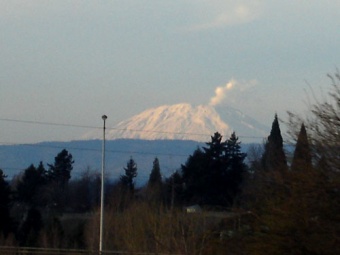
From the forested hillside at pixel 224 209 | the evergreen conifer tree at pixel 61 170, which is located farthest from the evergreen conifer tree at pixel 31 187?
the evergreen conifer tree at pixel 61 170

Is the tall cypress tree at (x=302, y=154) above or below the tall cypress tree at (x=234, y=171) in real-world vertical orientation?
below

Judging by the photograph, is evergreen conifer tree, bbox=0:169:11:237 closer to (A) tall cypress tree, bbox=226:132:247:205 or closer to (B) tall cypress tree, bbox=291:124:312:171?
(A) tall cypress tree, bbox=226:132:247:205

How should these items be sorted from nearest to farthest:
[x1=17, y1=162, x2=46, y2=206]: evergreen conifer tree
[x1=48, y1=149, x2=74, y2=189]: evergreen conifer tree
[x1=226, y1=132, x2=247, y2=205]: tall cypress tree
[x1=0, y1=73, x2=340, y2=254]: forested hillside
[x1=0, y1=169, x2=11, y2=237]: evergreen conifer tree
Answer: [x1=0, y1=73, x2=340, y2=254]: forested hillside
[x1=0, y1=169, x2=11, y2=237]: evergreen conifer tree
[x1=226, y1=132, x2=247, y2=205]: tall cypress tree
[x1=17, y1=162, x2=46, y2=206]: evergreen conifer tree
[x1=48, y1=149, x2=74, y2=189]: evergreen conifer tree

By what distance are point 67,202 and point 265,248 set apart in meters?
56.1

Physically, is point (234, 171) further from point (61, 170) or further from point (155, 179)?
point (61, 170)

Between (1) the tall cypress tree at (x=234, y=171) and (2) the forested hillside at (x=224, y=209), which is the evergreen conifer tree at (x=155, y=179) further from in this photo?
(1) the tall cypress tree at (x=234, y=171)

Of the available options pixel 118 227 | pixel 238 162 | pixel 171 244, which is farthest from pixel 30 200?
pixel 171 244

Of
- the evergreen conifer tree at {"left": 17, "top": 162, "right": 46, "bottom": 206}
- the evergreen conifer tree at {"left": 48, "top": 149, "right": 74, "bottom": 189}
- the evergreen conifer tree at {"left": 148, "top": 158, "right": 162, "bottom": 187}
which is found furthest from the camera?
the evergreen conifer tree at {"left": 48, "top": 149, "right": 74, "bottom": 189}

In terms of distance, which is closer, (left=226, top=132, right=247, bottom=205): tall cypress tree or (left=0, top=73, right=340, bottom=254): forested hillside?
(left=0, top=73, right=340, bottom=254): forested hillside

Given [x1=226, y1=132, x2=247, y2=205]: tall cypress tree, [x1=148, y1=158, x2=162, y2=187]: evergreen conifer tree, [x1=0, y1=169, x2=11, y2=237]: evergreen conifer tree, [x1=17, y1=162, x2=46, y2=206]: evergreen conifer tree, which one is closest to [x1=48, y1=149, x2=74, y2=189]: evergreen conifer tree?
[x1=17, y1=162, x2=46, y2=206]: evergreen conifer tree

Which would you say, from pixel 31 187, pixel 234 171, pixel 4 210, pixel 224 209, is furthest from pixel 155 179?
pixel 224 209

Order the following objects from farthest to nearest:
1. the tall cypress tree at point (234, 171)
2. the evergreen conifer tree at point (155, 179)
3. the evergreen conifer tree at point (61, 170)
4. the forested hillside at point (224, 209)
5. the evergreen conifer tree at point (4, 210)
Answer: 1. the evergreen conifer tree at point (61, 170)
2. the evergreen conifer tree at point (155, 179)
3. the tall cypress tree at point (234, 171)
4. the evergreen conifer tree at point (4, 210)
5. the forested hillside at point (224, 209)

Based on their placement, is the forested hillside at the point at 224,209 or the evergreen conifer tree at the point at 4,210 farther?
the evergreen conifer tree at the point at 4,210

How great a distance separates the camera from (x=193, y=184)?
190 ft
